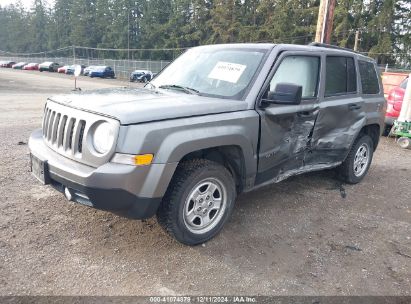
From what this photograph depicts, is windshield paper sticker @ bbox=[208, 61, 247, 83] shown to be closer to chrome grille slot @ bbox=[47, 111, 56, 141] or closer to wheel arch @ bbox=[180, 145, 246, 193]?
wheel arch @ bbox=[180, 145, 246, 193]

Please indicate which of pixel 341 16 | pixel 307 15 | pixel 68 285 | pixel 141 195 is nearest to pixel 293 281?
pixel 141 195

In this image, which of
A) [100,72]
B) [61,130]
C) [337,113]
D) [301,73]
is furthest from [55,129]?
[100,72]

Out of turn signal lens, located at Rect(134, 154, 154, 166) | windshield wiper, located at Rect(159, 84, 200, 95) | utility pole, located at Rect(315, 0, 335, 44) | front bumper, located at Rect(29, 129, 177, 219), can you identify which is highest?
utility pole, located at Rect(315, 0, 335, 44)

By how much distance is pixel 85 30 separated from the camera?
79188 mm

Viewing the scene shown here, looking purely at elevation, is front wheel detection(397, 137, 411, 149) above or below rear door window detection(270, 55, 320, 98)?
below

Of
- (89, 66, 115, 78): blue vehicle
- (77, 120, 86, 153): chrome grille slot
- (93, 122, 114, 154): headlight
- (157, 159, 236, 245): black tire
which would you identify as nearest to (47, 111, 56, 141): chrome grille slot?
(77, 120, 86, 153): chrome grille slot

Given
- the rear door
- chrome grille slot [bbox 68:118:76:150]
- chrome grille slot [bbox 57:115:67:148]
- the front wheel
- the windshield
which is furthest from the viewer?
the front wheel

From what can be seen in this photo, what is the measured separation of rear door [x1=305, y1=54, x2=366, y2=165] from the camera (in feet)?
14.6

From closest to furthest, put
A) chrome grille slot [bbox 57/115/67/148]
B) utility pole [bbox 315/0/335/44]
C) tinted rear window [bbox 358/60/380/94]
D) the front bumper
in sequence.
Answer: the front bumper, chrome grille slot [bbox 57/115/67/148], tinted rear window [bbox 358/60/380/94], utility pole [bbox 315/0/335/44]

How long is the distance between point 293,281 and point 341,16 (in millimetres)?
38913

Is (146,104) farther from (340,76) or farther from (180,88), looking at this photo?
(340,76)

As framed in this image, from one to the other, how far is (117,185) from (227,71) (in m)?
1.76

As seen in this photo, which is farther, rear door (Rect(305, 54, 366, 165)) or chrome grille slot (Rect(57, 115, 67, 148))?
rear door (Rect(305, 54, 366, 165))

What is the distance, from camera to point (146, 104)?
3131 mm
